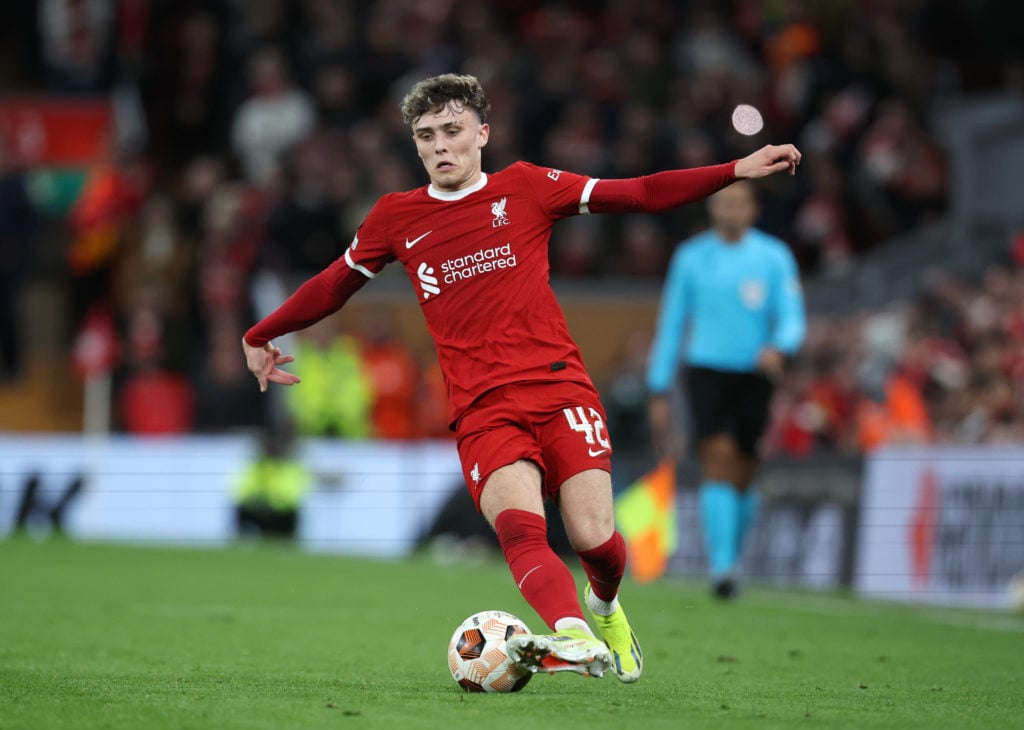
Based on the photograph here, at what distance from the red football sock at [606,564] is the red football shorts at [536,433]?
28 centimetres

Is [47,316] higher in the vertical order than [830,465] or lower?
higher

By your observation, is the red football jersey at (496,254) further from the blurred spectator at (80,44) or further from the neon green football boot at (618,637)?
the blurred spectator at (80,44)

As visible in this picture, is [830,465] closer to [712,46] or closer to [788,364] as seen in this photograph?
[788,364]

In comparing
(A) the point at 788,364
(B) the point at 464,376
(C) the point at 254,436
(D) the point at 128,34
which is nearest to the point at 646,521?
(A) the point at 788,364

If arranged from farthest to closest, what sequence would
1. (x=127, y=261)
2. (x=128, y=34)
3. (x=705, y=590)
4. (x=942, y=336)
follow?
(x=128, y=34) < (x=127, y=261) < (x=942, y=336) < (x=705, y=590)

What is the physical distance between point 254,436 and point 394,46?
6.44m

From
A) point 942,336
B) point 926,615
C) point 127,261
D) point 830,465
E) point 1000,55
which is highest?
point 1000,55

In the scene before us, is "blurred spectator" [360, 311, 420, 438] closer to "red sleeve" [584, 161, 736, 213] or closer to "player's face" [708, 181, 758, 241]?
"player's face" [708, 181, 758, 241]

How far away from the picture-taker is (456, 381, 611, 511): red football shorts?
21.3 ft

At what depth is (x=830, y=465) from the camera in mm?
13719

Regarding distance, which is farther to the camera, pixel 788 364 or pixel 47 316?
pixel 47 316

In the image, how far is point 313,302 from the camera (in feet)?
23.0

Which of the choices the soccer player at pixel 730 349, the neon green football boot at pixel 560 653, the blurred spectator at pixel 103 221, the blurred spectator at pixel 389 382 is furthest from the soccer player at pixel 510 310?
the blurred spectator at pixel 103 221

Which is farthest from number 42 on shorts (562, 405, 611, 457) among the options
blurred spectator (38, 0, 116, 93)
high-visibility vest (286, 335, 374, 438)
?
blurred spectator (38, 0, 116, 93)
